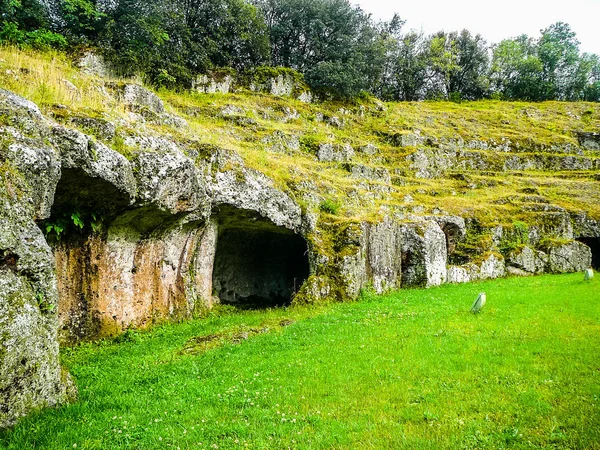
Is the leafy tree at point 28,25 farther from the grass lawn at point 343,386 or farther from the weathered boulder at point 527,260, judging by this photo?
the weathered boulder at point 527,260

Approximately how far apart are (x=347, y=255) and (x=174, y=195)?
9.40m

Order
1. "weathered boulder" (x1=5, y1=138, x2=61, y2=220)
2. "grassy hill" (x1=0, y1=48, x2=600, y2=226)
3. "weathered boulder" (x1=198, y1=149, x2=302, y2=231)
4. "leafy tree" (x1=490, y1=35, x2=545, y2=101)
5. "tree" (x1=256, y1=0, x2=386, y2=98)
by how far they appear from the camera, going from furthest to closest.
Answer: "leafy tree" (x1=490, y1=35, x2=545, y2=101) → "tree" (x1=256, y1=0, x2=386, y2=98) → "weathered boulder" (x1=198, y1=149, x2=302, y2=231) → "grassy hill" (x1=0, y1=48, x2=600, y2=226) → "weathered boulder" (x1=5, y1=138, x2=61, y2=220)

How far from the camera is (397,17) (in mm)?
77375

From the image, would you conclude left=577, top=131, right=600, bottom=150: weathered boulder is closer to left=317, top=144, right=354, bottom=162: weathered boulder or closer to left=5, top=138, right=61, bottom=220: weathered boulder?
left=317, top=144, right=354, bottom=162: weathered boulder

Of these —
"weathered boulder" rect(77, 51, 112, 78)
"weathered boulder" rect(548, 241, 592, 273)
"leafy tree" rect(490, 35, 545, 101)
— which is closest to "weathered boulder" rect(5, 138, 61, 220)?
"weathered boulder" rect(77, 51, 112, 78)

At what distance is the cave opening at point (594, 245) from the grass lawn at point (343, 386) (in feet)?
77.2

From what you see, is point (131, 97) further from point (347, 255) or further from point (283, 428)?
point (283, 428)

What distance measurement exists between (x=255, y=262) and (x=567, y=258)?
25017 mm

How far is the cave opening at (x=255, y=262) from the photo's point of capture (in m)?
20.4

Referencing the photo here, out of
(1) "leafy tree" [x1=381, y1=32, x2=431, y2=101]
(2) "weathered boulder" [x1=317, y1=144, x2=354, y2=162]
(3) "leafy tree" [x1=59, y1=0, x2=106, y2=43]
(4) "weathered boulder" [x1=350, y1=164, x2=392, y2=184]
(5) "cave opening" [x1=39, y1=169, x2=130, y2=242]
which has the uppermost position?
(1) "leafy tree" [x1=381, y1=32, x2=431, y2=101]

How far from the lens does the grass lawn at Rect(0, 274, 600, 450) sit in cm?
665

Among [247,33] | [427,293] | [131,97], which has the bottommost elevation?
[427,293]

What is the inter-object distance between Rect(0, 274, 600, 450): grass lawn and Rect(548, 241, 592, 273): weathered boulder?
54.6 ft

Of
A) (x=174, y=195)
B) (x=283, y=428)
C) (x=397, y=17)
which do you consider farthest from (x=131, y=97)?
(x=397, y=17)
